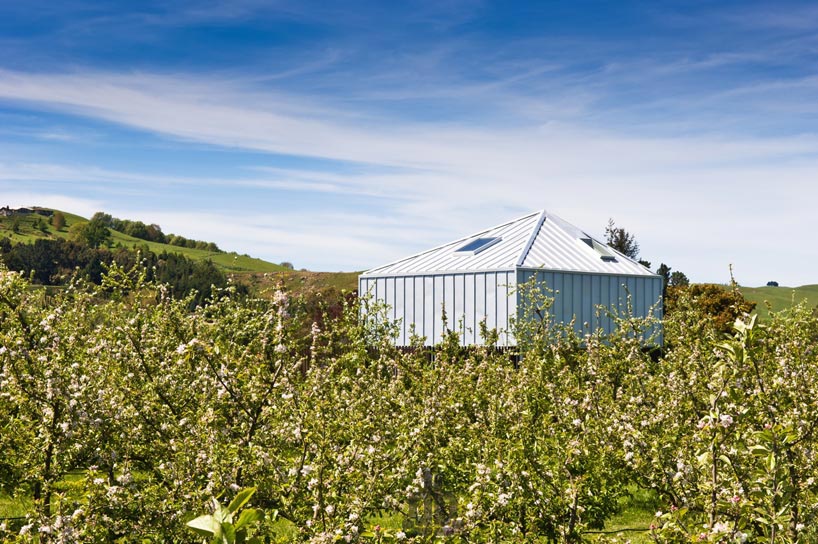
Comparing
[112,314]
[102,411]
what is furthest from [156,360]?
[102,411]

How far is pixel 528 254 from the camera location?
27156 mm

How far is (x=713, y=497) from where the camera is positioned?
475cm

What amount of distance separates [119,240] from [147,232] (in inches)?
654

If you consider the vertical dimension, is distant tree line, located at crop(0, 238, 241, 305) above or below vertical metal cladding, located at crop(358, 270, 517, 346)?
above

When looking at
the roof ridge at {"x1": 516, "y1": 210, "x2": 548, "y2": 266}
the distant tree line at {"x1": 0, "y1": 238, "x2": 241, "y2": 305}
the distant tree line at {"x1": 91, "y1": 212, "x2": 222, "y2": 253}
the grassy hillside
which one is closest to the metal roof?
the roof ridge at {"x1": 516, "y1": 210, "x2": 548, "y2": 266}

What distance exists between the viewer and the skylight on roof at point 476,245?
97.0 ft

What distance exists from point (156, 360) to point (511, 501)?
13.7ft

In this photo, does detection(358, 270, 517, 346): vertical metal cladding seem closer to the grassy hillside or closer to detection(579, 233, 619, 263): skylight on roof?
detection(579, 233, 619, 263): skylight on roof

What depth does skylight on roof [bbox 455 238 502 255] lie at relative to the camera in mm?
29564

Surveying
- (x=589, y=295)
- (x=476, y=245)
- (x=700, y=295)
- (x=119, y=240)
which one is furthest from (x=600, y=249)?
(x=119, y=240)

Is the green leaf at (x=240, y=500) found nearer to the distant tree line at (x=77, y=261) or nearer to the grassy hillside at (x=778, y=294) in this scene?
the distant tree line at (x=77, y=261)

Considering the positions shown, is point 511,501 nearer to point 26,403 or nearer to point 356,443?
point 356,443

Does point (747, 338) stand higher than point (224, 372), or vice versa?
point (747, 338)

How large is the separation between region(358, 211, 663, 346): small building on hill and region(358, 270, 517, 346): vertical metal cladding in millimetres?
32
